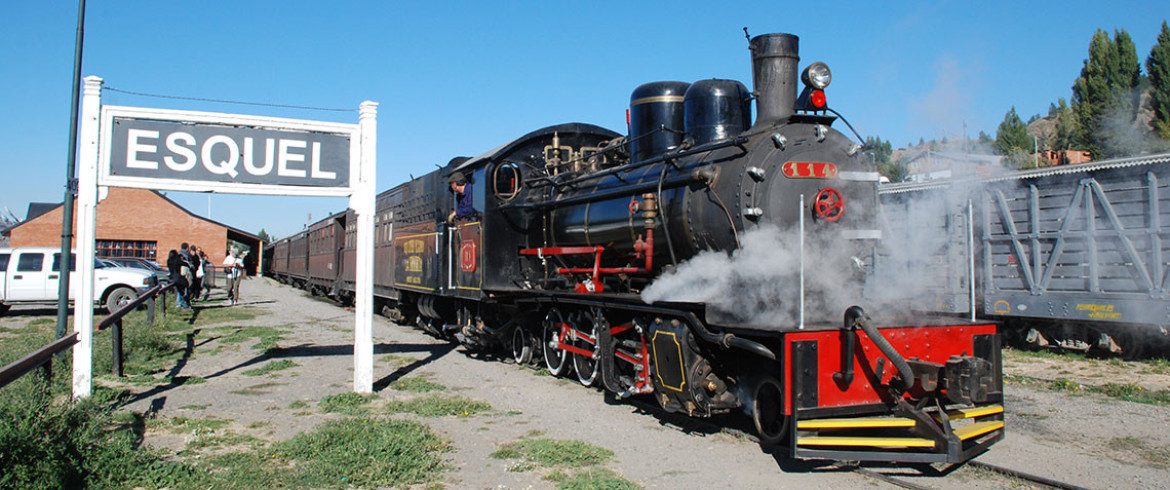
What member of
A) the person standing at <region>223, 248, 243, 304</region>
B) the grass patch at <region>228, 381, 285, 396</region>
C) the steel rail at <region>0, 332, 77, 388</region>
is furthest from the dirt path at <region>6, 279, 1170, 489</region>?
the person standing at <region>223, 248, 243, 304</region>

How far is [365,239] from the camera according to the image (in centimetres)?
781

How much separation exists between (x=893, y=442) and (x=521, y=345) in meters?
5.93

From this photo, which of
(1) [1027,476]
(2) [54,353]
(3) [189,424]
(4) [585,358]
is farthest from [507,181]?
(1) [1027,476]

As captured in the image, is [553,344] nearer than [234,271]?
→ Yes

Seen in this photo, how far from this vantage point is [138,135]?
289 inches

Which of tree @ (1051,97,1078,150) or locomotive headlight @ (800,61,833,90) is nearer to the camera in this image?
locomotive headlight @ (800,61,833,90)

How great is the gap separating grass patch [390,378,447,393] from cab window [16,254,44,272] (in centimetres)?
1345

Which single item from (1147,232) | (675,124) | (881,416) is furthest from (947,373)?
(1147,232)

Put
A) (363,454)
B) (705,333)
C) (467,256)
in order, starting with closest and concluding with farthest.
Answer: (363,454) < (705,333) < (467,256)

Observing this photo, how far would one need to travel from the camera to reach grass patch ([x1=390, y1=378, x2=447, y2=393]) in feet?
27.0

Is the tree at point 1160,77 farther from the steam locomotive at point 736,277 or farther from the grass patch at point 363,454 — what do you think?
the grass patch at point 363,454

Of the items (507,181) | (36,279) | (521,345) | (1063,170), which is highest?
(1063,170)

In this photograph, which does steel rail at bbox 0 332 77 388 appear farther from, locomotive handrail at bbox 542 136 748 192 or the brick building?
the brick building

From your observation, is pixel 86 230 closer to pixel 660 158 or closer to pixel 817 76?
pixel 660 158
